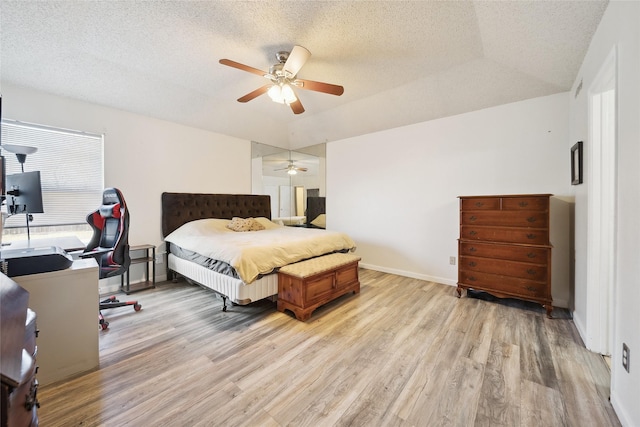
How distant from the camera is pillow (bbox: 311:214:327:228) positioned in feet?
16.8

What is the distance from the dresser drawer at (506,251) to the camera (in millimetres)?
2633

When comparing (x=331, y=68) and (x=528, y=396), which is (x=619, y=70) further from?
(x=331, y=68)

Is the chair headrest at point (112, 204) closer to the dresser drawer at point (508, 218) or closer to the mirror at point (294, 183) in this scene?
the mirror at point (294, 183)

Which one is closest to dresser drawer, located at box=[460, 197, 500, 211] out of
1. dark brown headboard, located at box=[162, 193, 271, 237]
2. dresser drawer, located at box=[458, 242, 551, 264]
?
dresser drawer, located at box=[458, 242, 551, 264]

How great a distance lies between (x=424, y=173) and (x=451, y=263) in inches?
53.3

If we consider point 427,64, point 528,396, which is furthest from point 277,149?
point 528,396

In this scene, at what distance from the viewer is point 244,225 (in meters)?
3.99

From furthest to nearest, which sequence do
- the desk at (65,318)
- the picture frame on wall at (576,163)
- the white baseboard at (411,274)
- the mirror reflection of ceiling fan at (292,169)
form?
the mirror reflection of ceiling fan at (292,169)
the white baseboard at (411,274)
the picture frame on wall at (576,163)
the desk at (65,318)

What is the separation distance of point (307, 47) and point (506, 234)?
2885mm

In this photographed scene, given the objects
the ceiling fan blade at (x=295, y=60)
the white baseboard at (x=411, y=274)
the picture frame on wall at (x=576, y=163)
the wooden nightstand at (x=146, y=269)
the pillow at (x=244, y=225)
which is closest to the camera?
the ceiling fan blade at (x=295, y=60)

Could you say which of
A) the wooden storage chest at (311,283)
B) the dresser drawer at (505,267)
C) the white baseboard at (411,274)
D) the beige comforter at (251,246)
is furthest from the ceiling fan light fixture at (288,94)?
the white baseboard at (411,274)

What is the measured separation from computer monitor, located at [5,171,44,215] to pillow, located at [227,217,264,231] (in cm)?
206

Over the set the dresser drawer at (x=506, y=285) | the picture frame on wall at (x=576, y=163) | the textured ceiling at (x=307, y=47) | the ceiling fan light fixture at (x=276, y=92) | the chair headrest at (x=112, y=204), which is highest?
the textured ceiling at (x=307, y=47)

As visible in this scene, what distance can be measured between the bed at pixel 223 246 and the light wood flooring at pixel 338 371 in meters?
0.35
